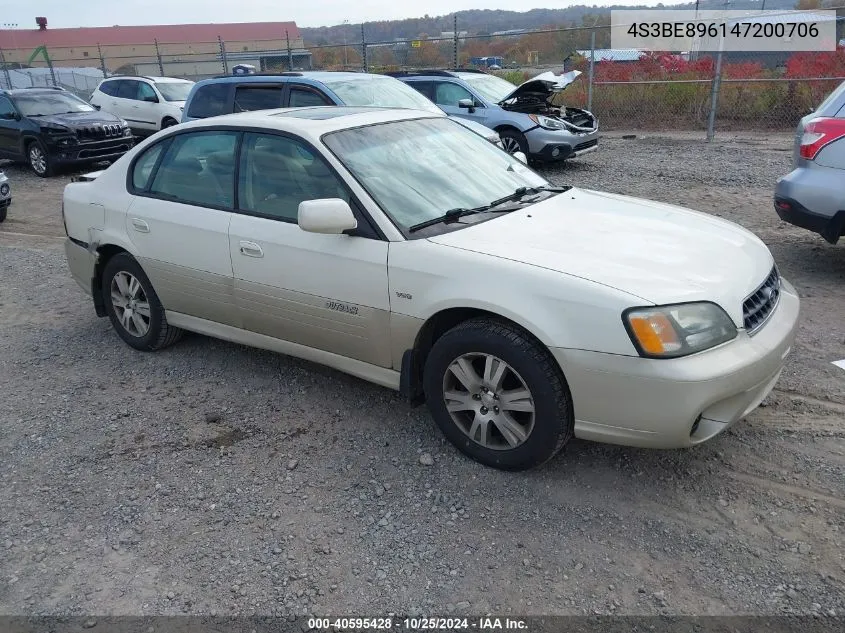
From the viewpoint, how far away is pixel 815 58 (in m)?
14.8

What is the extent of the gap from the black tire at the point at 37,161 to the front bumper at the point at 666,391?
12.5m

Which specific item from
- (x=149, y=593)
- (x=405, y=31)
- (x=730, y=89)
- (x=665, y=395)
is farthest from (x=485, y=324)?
(x=405, y=31)

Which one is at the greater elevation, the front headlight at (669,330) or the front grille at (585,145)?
the front headlight at (669,330)

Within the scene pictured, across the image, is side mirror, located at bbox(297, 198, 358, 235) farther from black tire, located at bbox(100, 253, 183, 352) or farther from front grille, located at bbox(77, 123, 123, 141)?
front grille, located at bbox(77, 123, 123, 141)

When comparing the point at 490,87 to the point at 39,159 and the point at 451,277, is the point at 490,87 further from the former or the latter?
the point at 451,277

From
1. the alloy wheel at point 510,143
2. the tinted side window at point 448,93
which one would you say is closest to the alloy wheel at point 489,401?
the alloy wheel at point 510,143

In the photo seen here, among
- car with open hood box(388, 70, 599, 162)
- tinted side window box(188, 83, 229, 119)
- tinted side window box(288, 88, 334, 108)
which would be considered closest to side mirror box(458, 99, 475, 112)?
car with open hood box(388, 70, 599, 162)

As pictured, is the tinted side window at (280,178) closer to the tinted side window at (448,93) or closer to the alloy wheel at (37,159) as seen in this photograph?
the tinted side window at (448,93)

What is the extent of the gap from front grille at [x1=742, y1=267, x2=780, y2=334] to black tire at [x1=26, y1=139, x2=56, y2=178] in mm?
12712

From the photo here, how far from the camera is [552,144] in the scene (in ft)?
36.6

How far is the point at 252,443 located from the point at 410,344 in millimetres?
1077

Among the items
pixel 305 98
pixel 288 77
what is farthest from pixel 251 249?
pixel 288 77

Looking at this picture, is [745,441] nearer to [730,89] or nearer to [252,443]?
[252,443]

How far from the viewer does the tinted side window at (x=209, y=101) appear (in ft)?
28.9
